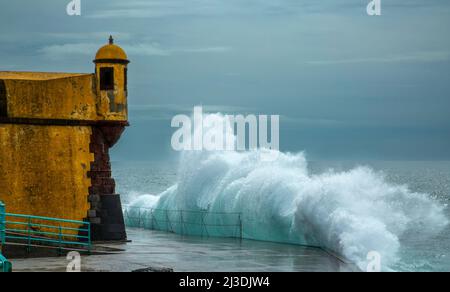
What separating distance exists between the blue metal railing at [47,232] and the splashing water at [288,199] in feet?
22.3

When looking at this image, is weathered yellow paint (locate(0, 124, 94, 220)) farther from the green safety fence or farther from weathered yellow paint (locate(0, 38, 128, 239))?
the green safety fence

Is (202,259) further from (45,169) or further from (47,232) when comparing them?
(45,169)

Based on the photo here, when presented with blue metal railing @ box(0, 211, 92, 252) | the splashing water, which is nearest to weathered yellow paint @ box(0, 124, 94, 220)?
blue metal railing @ box(0, 211, 92, 252)

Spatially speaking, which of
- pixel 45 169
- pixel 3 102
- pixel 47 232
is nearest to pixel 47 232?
pixel 47 232

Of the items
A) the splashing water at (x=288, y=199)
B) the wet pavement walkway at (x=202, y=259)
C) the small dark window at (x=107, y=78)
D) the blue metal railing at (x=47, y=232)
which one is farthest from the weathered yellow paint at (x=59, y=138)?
the splashing water at (x=288, y=199)

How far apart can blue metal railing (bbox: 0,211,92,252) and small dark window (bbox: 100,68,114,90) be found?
3.72 meters

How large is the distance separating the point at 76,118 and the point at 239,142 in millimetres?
10695

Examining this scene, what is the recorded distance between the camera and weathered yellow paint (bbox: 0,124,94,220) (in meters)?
22.8

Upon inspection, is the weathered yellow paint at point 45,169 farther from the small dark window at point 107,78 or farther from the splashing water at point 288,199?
the splashing water at point 288,199

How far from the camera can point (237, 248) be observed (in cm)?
2425

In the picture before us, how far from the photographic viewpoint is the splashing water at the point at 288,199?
84.7ft
